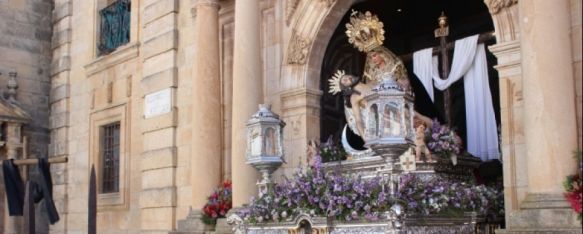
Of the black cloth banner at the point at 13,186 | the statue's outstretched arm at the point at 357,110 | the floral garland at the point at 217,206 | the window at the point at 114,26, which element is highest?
the window at the point at 114,26

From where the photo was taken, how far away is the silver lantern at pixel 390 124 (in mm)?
8164

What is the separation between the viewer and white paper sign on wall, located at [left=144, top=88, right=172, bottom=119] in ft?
45.9

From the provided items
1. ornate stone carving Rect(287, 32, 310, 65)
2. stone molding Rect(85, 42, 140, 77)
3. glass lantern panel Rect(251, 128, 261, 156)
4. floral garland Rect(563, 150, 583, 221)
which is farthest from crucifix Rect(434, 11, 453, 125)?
stone molding Rect(85, 42, 140, 77)

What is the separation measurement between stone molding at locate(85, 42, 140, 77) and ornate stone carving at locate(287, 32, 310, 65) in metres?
4.38

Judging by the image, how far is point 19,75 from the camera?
18.2 metres

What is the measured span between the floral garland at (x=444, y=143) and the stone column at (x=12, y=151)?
1031 centimetres

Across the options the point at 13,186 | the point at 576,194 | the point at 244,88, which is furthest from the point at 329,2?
the point at 576,194

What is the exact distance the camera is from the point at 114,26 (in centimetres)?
1672

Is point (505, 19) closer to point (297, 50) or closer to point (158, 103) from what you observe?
point (297, 50)

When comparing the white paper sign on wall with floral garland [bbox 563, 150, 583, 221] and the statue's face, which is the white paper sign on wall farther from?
floral garland [bbox 563, 150, 583, 221]

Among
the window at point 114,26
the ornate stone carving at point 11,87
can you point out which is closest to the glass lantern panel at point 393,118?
the window at point 114,26

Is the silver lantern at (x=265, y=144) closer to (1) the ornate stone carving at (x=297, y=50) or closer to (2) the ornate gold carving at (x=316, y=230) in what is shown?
(2) the ornate gold carving at (x=316, y=230)

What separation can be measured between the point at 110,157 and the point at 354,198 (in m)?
8.98

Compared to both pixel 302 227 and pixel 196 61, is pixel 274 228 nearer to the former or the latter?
pixel 302 227
